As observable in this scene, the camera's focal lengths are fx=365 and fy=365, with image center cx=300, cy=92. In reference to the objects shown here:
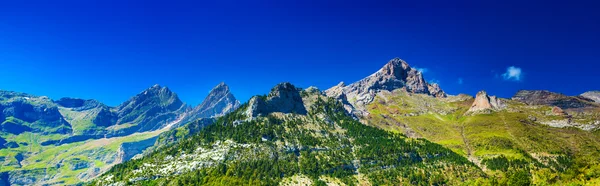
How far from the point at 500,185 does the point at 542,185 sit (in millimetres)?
18075

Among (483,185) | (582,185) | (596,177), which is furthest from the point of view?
(483,185)

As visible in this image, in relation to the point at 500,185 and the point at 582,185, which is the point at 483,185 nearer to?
the point at 500,185

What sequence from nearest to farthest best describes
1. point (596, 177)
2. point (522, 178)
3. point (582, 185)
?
point (582, 185)
point (596, 177)
point (522, 178)

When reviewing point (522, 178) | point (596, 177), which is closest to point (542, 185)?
point (522, 178)

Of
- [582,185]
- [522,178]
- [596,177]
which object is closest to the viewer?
[582,185]

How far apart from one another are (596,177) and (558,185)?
32550 mm

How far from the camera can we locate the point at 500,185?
187 metres

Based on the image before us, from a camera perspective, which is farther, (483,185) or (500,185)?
(483,185)

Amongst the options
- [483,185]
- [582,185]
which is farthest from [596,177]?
[483,185]

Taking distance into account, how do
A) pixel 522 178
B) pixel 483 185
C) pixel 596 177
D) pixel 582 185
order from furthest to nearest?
pixel 483 185
pixel 522 178
pixel 596 177
pixel 582 185

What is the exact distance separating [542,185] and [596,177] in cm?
2155

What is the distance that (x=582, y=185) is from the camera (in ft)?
513

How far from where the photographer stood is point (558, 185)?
197250 mm

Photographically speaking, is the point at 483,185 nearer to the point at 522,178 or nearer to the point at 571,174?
the point at 522,178
